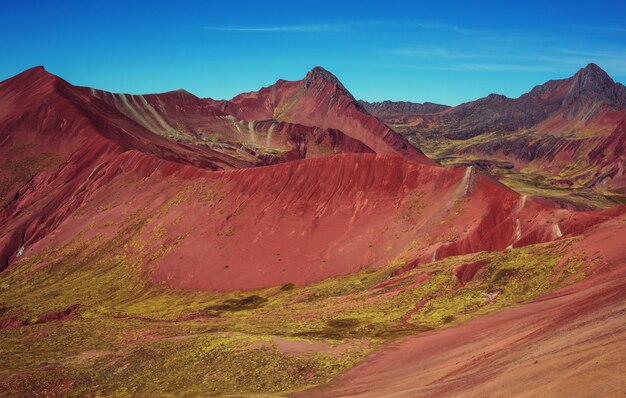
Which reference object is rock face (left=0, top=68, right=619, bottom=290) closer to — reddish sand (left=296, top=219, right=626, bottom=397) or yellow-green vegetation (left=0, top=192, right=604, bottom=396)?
yellow-green vegetation (left=0, top=192, right=604, bottom=396)

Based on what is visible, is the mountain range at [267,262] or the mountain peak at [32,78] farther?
the mountain peak at [32,78]

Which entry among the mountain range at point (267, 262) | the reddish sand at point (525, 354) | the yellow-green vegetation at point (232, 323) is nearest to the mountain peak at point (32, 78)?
the mountain range at point (267, 262)

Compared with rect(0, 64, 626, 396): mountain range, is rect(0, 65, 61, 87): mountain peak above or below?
above

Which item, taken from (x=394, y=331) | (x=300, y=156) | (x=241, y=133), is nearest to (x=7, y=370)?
(x=394, y=331)

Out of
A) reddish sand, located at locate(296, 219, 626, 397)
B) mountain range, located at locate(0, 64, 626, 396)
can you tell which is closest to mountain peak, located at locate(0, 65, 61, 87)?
mountain range, located at locate(0, 64, 626, 396)

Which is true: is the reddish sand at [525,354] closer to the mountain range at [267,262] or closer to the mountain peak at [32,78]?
the mountain range at [267,262]

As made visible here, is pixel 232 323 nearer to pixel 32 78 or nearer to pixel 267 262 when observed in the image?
pixel 267 262

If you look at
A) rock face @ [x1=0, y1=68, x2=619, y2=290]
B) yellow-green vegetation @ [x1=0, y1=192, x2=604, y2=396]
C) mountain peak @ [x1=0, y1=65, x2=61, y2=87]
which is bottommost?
yellow-green vegetation @ [x1=0, y1=192, x2=604, y2=396]

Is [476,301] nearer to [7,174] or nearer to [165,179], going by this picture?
[165,179]
